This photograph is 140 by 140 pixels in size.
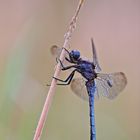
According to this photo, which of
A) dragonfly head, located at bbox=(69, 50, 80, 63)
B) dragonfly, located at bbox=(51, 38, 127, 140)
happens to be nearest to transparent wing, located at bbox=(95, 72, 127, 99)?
dragonfly, located at bbox=(51, 38, 127, 140)

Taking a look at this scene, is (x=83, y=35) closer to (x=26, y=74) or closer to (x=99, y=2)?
(x=99, y=2)

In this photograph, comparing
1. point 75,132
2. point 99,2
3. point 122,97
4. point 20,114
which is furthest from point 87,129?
point 99,2

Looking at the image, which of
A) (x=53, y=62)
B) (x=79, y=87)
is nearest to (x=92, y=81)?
(x=79, y=87)

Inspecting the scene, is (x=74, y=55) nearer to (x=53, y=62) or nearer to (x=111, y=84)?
(x=111, y=84)

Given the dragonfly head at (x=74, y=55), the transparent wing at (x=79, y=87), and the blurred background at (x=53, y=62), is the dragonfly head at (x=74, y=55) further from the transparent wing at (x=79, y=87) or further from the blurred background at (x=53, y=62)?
the blurred background at (x=53, y=62)

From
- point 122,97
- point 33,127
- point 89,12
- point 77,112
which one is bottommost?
point 33,127

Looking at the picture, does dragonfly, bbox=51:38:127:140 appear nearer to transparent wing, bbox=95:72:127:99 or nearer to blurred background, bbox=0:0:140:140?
transparent wing, bbox=95:72:127:99

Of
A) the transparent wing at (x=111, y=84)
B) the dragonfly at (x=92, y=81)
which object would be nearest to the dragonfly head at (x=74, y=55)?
the dragonfly at (x=92, y=81)

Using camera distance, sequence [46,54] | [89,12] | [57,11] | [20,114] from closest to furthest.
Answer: [20,114]
[46,54]
[57,11]
[89,12]
